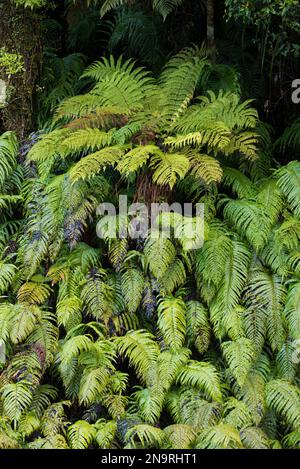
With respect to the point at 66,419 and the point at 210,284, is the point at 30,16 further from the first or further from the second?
the point at 66,419

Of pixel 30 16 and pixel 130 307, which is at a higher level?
pixel 30 16

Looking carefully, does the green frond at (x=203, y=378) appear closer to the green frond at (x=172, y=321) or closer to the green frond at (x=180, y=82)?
the green frond at (x=172, y=321)

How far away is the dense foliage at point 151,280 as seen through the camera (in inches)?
186

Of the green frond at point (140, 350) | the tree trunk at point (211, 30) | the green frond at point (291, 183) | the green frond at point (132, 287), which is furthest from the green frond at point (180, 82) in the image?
the green frond at point (140, 350)

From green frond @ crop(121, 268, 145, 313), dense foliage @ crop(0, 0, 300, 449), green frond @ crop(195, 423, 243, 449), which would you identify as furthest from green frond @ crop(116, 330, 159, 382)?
green frond @ crop(195, 423, 243, 449)

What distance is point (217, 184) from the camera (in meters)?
5.89

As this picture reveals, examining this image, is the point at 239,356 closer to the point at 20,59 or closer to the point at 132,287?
the point at 132,287

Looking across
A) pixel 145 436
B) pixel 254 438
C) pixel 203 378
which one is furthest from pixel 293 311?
pixel 145 436

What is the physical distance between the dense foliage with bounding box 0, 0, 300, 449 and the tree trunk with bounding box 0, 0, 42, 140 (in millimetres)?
327

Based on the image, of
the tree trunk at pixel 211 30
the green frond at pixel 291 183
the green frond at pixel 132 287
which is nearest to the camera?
the green frond at pixel 132 287

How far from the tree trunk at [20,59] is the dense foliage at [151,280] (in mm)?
327
